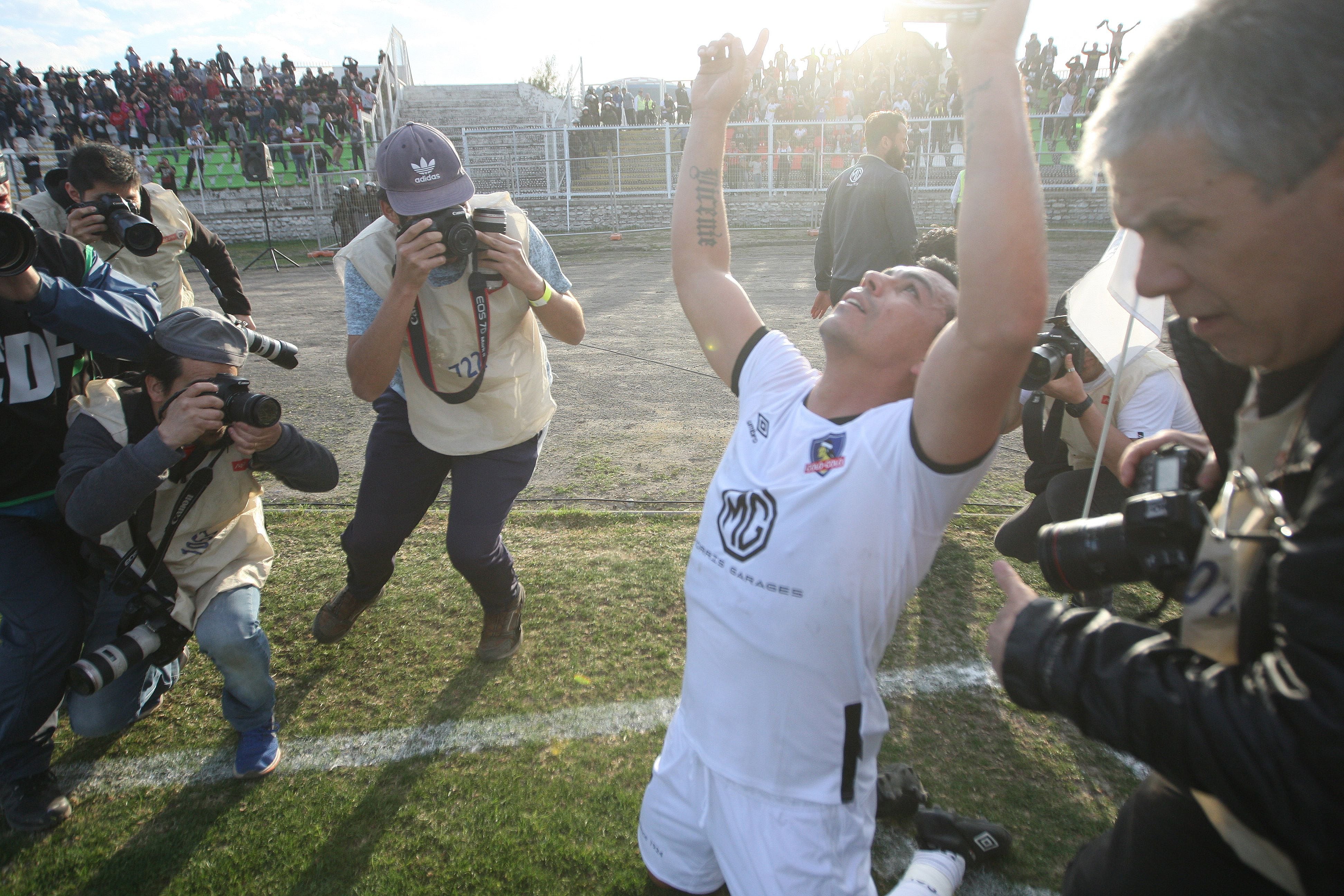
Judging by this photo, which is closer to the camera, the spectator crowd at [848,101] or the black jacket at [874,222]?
the black jacket at [874,222]

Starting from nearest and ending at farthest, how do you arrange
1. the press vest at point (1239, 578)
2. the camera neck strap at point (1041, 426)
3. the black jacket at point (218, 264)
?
the press vest at point (1239, 578) < the camera neck strap at point (1041, 426) < the black jacket at point (218, 264)

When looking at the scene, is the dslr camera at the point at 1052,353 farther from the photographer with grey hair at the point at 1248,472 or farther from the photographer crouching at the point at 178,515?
the photographer crouching at the point at 178,515

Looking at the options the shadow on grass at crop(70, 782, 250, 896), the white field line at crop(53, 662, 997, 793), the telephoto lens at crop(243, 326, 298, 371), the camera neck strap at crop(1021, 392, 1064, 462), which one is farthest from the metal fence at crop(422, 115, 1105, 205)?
the shadow on grass at crop(70, 782, 250, 896)

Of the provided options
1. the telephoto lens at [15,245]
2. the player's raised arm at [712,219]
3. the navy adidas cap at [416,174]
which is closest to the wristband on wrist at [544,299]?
the navy adidas cap at [416,174]

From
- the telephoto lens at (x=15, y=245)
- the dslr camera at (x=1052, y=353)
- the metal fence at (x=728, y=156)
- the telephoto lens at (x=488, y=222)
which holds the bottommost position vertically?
the dslr camera at (x=1052, y=353)

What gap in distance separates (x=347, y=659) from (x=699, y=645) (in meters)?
2.00

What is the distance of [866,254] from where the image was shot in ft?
17.9

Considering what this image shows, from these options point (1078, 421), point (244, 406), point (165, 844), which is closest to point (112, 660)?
point (165, 844)

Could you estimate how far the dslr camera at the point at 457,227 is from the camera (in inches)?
106

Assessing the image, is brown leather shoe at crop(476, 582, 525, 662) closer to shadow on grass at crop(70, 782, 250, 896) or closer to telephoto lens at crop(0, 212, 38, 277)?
shadow on grass at crop(70, 782, 250, 896)

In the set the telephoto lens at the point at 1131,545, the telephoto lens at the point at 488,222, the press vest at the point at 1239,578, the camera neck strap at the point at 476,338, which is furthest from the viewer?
the camera neck strap at the point at 476,338

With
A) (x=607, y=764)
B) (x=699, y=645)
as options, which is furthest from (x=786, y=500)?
(x=607, y=764)

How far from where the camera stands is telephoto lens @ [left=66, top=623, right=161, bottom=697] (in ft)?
7.43

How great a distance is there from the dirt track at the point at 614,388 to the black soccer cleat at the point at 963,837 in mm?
2644
